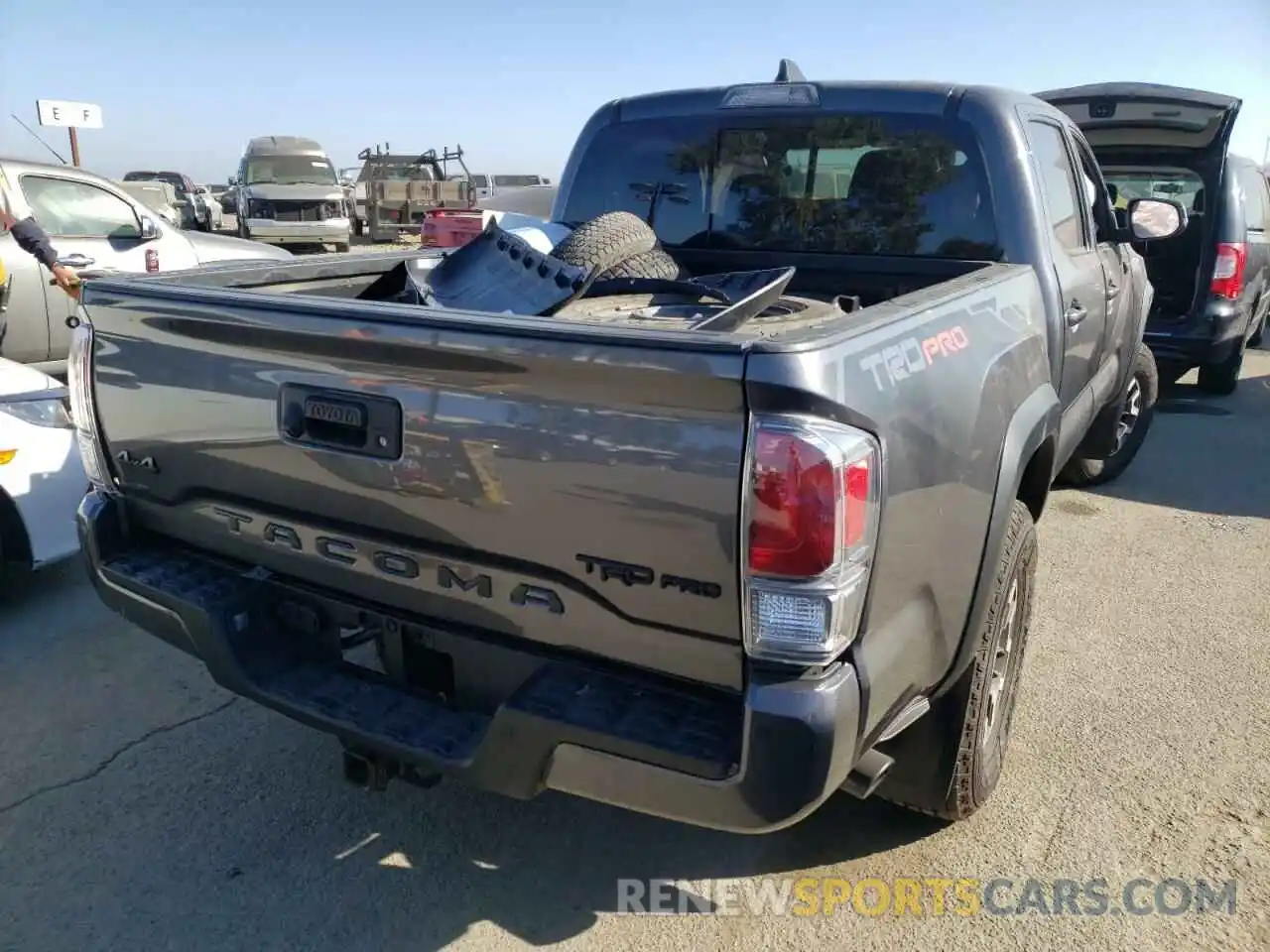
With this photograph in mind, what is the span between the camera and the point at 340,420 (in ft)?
7.16

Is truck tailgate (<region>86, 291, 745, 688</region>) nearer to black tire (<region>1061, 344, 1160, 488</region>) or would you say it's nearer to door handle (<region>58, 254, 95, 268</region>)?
black tire (<region>1061, 344, 1160, 488</region>)

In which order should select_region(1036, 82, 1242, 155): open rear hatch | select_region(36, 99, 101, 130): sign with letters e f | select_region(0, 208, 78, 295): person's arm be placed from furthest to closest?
1. select_region(36, 99, 101, 130): sign with letters e f
2. select_region(1036, 82, 1242, 155): open rear hatch
3. select_region(0, 208, 78, 295): person's arm

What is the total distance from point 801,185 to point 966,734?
6.99 ft

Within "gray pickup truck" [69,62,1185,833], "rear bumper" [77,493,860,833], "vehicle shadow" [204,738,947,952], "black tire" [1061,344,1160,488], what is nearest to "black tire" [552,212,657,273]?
"gray pickup truck" [69,62,1185,833]

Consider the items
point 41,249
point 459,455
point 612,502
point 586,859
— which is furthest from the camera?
point 41,249

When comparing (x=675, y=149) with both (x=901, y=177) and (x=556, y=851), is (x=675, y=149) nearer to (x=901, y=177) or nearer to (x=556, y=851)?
(x=901, y=177)

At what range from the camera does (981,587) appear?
240 centimetres

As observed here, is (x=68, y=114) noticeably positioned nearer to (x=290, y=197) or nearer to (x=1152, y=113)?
(x=290, y=197)

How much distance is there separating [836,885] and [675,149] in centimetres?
277

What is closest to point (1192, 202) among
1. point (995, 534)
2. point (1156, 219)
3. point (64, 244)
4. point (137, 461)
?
point (1156, 219)

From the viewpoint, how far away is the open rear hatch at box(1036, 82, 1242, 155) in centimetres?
693

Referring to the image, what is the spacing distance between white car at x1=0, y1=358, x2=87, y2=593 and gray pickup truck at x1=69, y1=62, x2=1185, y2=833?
1.52m

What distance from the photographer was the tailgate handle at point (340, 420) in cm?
212

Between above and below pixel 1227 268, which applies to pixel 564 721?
below
